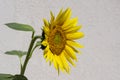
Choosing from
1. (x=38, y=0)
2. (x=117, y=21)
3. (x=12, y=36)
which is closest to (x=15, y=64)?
(x=12, y=36)

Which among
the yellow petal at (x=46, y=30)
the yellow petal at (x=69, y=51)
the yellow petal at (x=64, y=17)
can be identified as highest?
the yellow petal at (x=64, y=17)

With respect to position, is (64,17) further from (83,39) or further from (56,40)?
(83,39)

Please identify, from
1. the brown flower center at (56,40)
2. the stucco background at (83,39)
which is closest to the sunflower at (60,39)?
the brown flower center at (56,40)

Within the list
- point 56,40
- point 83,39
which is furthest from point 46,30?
point 83,39

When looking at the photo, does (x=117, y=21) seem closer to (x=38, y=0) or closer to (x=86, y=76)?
(x=86, y=76)

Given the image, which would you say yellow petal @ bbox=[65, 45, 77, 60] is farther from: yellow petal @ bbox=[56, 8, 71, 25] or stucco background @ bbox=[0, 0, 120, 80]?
stucco background @ bbox=[0, 0, 120, 80]

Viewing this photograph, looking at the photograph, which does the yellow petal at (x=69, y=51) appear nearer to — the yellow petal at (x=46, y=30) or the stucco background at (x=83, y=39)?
the yellow petal at (x=46, y=30)

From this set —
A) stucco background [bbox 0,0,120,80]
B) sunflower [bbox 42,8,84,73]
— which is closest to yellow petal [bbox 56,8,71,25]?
sunflower [bbox 42,8,84,73]
